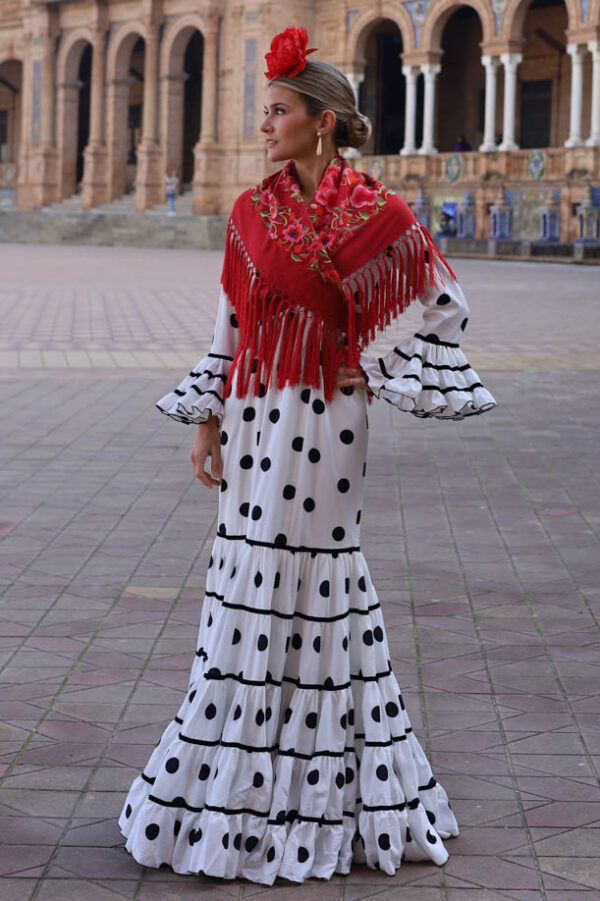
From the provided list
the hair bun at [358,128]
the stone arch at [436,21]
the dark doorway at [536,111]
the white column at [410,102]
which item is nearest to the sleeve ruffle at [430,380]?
the hair bun at [358,128]

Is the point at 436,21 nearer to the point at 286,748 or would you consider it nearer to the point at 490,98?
the point at 490,98

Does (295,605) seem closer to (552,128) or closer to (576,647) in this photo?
(576,647)

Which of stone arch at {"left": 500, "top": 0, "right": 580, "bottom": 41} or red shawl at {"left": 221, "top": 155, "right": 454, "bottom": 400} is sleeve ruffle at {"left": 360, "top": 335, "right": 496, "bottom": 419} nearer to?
red shawl at {"left": 221, "top": 155, "right": 454, "bottom": 400}

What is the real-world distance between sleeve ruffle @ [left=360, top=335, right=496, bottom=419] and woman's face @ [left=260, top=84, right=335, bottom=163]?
0.48 metres

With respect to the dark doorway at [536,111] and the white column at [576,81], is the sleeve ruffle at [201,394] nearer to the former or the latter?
the white column at [576,81]

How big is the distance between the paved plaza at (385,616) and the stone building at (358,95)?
932 inches

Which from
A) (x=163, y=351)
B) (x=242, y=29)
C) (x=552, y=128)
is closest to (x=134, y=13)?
(x=242, y=29)

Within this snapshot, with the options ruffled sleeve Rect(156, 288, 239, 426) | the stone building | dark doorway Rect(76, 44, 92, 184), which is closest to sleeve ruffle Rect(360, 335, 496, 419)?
ruffled sleeve Rect(156, 288, 239, 426)

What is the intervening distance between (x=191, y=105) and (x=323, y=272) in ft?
158

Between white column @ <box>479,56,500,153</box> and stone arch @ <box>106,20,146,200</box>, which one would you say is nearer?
white column @ <box>479,56,500,153</box>

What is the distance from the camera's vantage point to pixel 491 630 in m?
4.80

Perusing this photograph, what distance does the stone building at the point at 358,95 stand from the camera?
34.1 metres

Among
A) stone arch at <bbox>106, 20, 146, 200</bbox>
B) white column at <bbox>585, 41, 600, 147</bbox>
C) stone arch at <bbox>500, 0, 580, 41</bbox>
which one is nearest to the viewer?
white column at <bbox>585, 41, 600, 147</bbox>

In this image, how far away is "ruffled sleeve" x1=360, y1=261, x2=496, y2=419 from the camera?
2.98 meters
